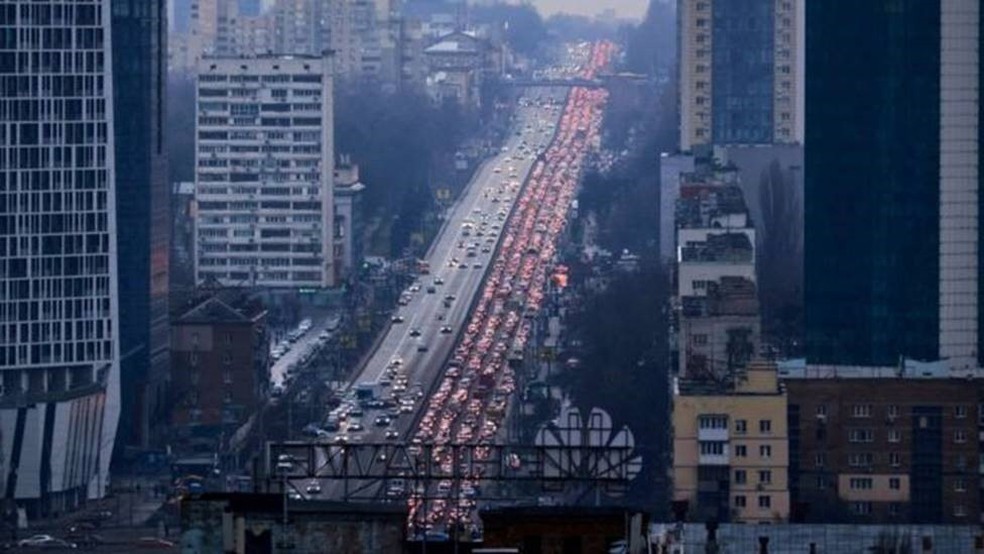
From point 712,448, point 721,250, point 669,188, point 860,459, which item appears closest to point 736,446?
point 712,448

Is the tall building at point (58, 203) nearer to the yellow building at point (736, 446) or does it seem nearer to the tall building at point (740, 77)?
the yellow building at point (736, 446)

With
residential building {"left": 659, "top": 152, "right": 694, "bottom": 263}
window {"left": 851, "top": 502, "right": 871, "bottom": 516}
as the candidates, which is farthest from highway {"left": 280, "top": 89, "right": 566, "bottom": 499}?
window {"left": 851, "top": 502, "right": 871, "bottom": 516}

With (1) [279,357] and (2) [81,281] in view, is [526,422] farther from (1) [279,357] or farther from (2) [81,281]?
(1) [279,357]

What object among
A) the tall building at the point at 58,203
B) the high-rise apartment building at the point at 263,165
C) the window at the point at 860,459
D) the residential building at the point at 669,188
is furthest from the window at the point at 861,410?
the high-rise apartment building at the point at 263,165

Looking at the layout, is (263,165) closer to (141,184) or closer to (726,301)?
(141,184)

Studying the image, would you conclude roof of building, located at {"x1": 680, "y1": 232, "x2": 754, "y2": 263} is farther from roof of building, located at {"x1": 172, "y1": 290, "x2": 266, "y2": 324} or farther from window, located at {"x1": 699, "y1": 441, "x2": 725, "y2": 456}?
window, located at {"x1": 699, "y1": 441, "x2": 725, "y2": 456}

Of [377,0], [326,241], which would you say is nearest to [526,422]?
[326,241]
